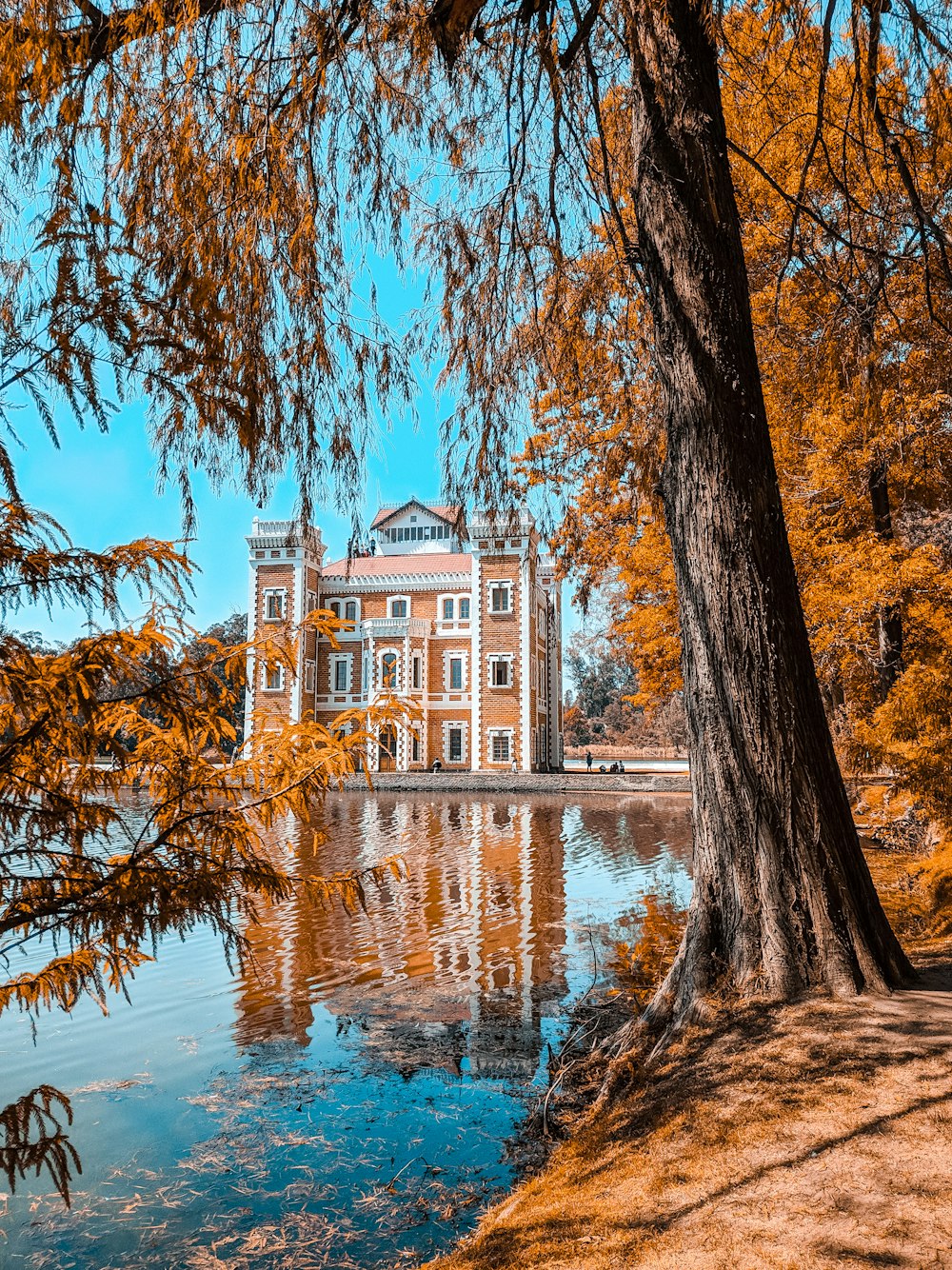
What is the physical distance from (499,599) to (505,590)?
0.44 metres

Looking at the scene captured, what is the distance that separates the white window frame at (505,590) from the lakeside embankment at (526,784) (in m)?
7.63

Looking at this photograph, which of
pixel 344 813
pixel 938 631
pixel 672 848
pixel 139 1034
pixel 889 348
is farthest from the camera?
pixel 344 813

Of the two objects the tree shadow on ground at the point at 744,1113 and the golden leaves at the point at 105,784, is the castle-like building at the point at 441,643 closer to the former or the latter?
the tree shadow on ground at the point at 744,1113

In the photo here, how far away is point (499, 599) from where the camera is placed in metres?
35.7

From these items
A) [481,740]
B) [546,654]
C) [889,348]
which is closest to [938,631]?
[889,348]

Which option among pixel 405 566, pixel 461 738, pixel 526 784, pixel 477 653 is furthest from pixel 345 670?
pixel 526 784

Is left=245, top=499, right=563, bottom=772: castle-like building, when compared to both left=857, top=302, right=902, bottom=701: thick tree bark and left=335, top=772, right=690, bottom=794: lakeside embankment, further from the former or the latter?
left=857, top=302, right=902, bottom=701: thick tree bark

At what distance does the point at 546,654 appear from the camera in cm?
3966

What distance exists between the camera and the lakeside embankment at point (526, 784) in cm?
2739

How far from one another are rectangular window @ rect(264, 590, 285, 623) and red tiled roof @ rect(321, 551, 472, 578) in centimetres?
286

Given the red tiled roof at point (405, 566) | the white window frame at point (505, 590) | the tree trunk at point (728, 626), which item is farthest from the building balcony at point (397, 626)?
the tree trunk at point (728, 626)

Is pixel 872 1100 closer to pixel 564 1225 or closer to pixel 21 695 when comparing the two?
pixel 564 1225

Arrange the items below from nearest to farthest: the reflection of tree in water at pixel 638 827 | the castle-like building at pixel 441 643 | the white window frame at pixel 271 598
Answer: the reflection of tree in water at pixel 638 827, the castle-like building at pixel 441 643, the white window frame at pixel 271 598

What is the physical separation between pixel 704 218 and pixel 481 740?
3153 centimetres
